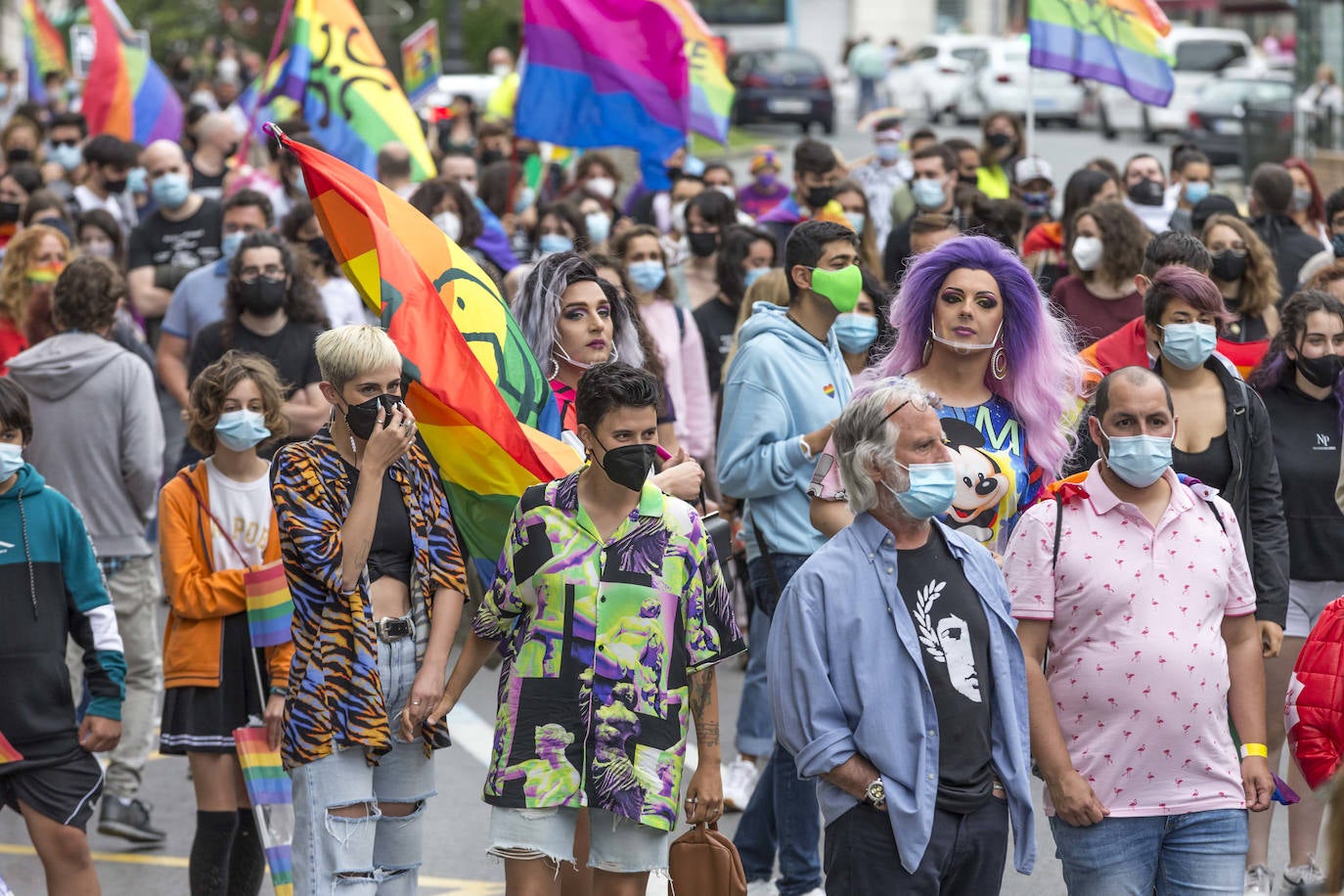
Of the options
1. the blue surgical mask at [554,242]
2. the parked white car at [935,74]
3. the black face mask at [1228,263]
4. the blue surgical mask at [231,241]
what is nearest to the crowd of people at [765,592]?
the black face mask at [1228,263]

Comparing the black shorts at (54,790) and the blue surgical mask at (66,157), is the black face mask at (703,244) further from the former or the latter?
the blue surgical mask at (66,157)

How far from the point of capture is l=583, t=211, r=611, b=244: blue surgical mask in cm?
1271

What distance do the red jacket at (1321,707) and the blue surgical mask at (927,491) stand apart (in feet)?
3.68

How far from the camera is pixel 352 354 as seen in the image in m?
5.09

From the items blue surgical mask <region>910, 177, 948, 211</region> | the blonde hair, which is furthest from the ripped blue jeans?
blue surgical mask <region>910, 177, 948, 211</region>

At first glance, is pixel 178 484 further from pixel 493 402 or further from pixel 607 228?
pixel 607 228

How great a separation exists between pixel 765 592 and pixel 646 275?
2.96m

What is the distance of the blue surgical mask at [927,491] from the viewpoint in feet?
15.1

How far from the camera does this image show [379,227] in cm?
559

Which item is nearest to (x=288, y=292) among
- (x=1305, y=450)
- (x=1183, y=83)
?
(x=1305, y=450)

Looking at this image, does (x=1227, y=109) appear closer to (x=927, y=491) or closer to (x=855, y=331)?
(x=855, y=331)

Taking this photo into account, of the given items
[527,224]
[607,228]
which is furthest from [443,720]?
[527,224]

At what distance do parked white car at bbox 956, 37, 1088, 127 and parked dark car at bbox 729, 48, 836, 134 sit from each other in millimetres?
2743

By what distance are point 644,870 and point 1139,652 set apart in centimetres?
134
